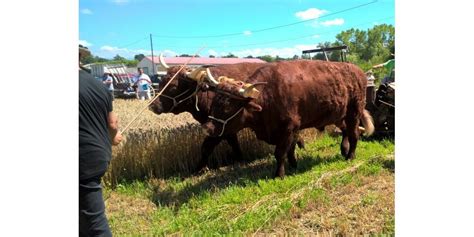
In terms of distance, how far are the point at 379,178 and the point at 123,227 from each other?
3420 mm

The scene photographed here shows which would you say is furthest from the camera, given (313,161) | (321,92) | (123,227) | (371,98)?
(371,98)

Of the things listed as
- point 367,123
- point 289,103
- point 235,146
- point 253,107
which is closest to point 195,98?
point 235,146

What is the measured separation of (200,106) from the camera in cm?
722

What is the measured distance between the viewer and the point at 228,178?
6.59m

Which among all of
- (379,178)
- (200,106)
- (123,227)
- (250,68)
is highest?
(250,68)

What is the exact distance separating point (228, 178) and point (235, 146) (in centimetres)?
118

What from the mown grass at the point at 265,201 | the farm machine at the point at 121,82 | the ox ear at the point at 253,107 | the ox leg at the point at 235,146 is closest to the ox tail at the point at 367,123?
the mown grass at the point at 265,201

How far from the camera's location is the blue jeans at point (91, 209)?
2.86m

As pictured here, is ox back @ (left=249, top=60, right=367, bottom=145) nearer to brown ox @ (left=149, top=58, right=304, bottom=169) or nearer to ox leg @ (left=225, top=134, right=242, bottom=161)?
brown ox @ (left=149, top=58, right=304, bottom=169)

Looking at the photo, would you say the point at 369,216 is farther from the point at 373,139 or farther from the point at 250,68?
the point at 373,139

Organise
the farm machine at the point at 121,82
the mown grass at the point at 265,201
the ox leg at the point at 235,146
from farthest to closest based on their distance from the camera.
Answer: the farm machine at the point at 121,82, the ox leg at the point at 235,146, the mown grass at the point at 265,201

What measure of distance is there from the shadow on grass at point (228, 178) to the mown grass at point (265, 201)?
2cm

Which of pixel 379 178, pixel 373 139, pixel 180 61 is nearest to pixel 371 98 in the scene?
pixel 373 139

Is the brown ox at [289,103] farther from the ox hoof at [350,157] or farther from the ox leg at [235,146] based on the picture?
the ox leg at [235,146]
